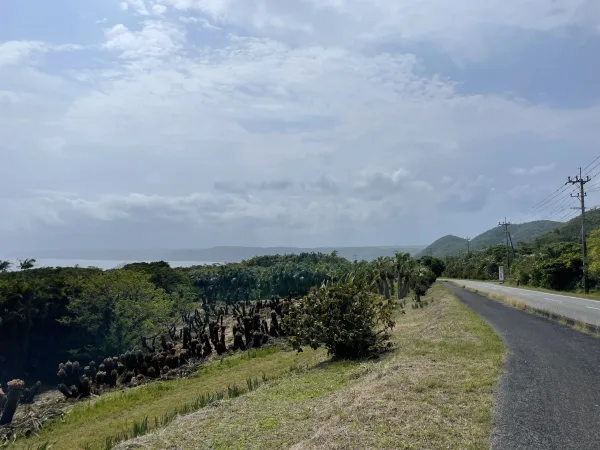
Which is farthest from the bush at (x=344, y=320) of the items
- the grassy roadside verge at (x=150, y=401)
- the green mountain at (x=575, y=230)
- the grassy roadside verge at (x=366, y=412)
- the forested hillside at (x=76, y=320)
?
the green mountain at (x=575, y=230)

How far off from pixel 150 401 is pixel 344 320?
27.6ft

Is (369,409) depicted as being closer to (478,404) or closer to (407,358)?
(478,404)

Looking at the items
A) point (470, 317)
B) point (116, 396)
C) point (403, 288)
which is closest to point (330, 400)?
point (470, 317)

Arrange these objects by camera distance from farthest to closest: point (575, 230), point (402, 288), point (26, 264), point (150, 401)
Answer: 1. point (575, 230)
2. point (26, 264)
3. point (402, 288)
4. point (150, 401)

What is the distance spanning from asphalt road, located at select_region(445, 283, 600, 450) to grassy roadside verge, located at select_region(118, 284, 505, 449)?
29 centimetres

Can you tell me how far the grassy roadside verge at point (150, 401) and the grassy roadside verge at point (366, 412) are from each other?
3444 millimetres

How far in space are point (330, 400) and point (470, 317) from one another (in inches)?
491

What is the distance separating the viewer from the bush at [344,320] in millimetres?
14125

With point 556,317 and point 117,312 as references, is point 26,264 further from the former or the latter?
point 556,317

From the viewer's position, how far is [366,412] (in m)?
6.94

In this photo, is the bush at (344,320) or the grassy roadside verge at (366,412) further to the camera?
the bush at (344,320)

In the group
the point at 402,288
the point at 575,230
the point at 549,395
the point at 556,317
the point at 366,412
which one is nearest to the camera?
the point at 366,412

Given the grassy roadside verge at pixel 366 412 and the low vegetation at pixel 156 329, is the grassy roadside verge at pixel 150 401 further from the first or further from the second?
the grassy roadside verge at pixel 366 412

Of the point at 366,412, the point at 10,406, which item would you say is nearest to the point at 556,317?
the point at 366,412
